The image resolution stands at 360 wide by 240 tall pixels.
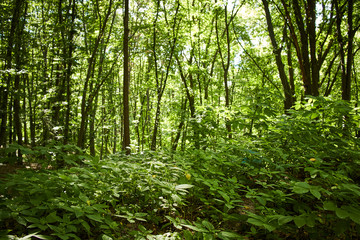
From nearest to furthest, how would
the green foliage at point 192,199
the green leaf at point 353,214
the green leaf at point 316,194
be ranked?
the green leaf at point 353,214 < the green leaf at point 316,194 < the green foliage at point 192,199

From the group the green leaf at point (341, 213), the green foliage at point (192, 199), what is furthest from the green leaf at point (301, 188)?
the green leaf at point (341, 213)

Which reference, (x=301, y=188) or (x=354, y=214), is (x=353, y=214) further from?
(x=301, y=188)

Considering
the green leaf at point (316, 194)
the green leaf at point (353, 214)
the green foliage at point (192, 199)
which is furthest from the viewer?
the green foliage at point (192, 199)

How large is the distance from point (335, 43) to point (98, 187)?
27.9ft

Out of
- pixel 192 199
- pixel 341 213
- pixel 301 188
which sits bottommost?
pixel 192 199

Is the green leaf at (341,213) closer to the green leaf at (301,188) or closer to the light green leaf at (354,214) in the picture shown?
the light green leaf at (354,214)

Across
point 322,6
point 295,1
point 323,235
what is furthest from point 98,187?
point 322,6

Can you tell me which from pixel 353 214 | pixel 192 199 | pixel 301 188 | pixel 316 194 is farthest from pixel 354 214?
pixel 192 199

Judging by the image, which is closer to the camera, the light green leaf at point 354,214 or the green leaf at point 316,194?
the light green leaf at point 354,214

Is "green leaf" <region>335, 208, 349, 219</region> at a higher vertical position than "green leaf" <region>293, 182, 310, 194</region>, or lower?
lower

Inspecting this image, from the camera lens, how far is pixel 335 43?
6.98 metres

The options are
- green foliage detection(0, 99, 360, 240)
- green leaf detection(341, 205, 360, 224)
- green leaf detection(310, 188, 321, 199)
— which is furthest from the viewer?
green foliage detection(0, 99, 360, 240)

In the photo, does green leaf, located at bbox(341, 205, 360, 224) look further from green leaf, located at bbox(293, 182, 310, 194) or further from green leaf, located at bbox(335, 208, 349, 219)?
green leaf, located at bbox(293, 182, 310, 194)

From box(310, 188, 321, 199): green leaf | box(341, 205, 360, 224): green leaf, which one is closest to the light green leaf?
box(341, 205, 360, 224): green leaf
